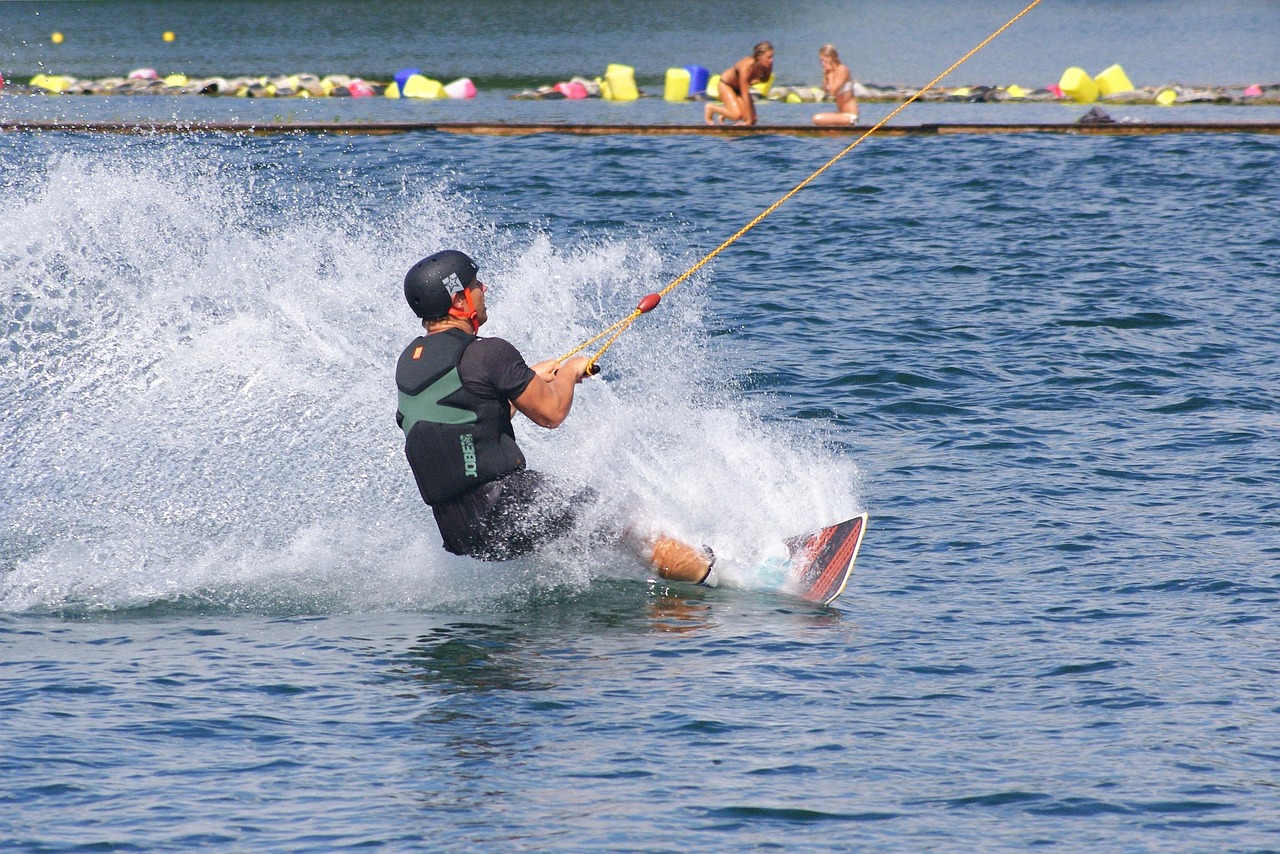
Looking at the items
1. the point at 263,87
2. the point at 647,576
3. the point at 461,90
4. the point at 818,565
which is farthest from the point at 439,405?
the point at 263,87

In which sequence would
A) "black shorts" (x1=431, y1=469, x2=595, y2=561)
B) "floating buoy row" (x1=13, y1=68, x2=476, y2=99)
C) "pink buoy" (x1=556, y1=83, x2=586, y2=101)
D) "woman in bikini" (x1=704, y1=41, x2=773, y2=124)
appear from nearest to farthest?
"black shorts" (x1=431, y1=469, x2=595, y2=561)
"woman in bikini" (x1=704, y1=41, x2=773, y2=124)
"pink buoy" (x1=556, y1=83, x2=586, y2=101)
"floating buoy row" (x1=13, y1=68, x2=476, y2=99)

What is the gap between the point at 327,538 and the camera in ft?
28.4

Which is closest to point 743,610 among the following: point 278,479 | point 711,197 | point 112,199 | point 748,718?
point 748,718

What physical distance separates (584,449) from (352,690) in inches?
101

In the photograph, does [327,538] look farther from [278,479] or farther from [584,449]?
[584,449]

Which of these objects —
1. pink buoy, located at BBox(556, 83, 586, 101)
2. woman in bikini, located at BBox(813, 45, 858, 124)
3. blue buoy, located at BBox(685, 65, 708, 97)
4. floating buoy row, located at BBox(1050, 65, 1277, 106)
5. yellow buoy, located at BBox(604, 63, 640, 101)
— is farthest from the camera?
pink buoy, located at BBox(556, 83, 586, 101)

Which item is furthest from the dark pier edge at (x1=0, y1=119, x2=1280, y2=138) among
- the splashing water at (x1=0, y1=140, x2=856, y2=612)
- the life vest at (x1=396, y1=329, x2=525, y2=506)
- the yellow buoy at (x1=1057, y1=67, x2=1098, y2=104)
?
the life vest at (x1=396, y1=329, x2=525, y2=506)

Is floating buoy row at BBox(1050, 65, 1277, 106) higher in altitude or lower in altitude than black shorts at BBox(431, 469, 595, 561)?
higher

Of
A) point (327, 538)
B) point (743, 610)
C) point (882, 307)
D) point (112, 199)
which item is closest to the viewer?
point (743, 610)

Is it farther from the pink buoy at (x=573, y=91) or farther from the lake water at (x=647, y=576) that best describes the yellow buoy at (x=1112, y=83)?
the lake water at (x=647, y=576)

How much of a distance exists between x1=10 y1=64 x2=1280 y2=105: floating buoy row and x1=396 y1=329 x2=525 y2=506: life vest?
2477 centimetres

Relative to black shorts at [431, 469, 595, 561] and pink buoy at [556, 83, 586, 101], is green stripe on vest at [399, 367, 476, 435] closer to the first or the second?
black shorts at [431, 469, 595, 561]

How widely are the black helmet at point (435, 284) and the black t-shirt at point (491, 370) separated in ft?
0.86

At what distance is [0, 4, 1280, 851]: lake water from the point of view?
18.9ft
